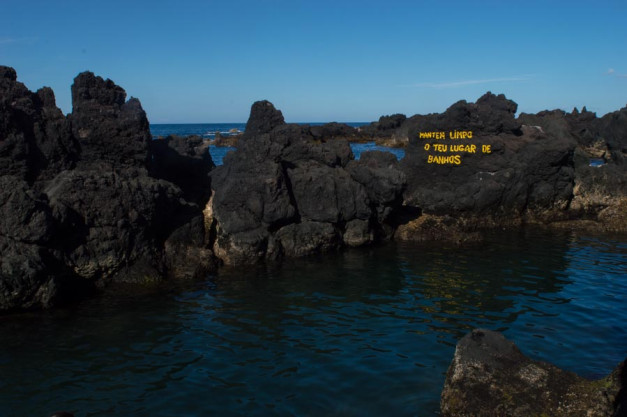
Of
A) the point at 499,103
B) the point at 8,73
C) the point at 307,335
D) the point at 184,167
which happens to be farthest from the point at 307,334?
the point at 499,103

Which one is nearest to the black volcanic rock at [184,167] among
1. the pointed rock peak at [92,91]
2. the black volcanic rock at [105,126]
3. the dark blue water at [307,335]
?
the black volcanic rock at [105,126]

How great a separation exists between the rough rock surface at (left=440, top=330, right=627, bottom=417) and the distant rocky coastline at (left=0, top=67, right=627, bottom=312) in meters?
13.2

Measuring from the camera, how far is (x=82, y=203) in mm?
19422

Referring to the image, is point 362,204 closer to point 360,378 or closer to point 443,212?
point 443,212

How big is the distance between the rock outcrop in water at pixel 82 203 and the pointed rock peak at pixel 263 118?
8.24 m

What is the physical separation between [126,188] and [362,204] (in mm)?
10976

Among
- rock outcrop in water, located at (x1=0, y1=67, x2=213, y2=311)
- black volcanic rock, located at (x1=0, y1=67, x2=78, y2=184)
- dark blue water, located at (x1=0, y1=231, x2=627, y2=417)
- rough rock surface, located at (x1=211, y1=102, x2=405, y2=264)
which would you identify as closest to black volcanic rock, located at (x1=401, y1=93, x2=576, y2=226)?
rough rock surface, located at (x1=211, y1=102, x2=405, y2=264)

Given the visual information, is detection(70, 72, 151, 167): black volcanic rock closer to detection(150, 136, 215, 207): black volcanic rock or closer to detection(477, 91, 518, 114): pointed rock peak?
detection(150, 136, 215, 207): black volcanic rock

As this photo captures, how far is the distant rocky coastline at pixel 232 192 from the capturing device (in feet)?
62.0

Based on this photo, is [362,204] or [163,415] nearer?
[163,415]

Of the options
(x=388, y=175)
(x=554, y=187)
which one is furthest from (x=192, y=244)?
(x=554, y=187)

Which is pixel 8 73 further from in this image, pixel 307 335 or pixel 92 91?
pixel 307 335

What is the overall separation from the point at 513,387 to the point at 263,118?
2337cm

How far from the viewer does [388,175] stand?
26234mm
